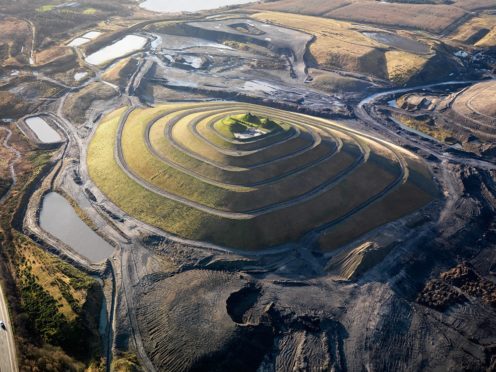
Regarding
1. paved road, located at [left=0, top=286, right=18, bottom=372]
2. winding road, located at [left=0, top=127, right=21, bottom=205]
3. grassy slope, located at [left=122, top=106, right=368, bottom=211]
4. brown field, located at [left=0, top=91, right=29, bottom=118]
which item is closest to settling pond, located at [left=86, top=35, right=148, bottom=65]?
brown field, located at [left=0, top=91, right=29, bottom=118]

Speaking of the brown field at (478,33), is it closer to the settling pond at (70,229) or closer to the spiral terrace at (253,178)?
the spiral terrace at (253,178)

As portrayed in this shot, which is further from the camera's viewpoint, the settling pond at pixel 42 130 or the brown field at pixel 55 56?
the brown field at pixel 55 56

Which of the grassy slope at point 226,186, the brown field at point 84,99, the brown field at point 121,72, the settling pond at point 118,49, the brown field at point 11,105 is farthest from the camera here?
the settling pond at point 118,49

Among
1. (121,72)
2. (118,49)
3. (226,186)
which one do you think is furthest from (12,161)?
(118,49)

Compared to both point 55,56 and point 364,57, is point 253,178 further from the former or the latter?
point 55,56

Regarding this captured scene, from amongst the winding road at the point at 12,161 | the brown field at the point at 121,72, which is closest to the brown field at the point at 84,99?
the brown field at the point at 121,72

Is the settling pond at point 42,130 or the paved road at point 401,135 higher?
the paved road at point 401,135

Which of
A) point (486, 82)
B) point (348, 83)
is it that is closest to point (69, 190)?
point (348, 83)
